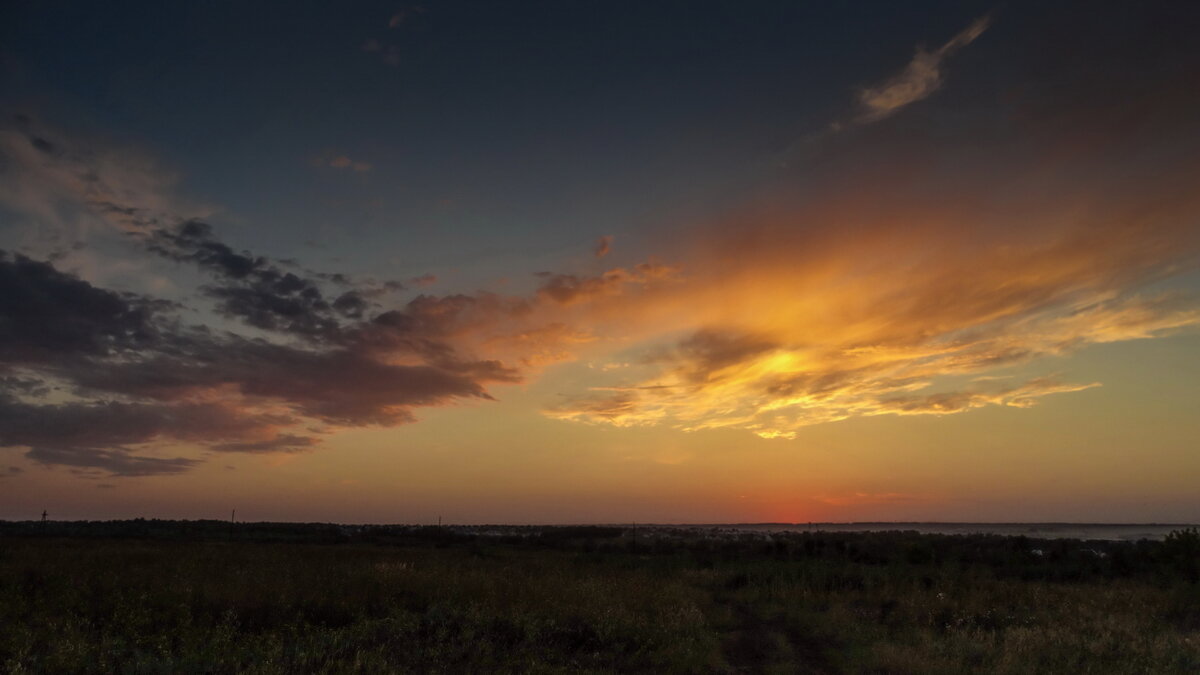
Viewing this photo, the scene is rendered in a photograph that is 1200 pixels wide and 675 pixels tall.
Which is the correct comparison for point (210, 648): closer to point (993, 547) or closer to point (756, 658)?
point (756, 658)

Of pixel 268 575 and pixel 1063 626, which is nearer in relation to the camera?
pixel 1063 626

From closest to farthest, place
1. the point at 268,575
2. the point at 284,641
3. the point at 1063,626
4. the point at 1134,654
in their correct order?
the point at 284,641 < the point at 1134,654 < the point at 1063,626 < the point at 268,575

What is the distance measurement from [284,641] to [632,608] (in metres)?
9.56

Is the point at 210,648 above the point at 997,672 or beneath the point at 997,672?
above

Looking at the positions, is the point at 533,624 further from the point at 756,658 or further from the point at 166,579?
the point at 166,579

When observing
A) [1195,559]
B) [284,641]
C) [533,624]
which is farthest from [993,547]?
[284,641]

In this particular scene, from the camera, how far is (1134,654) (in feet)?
45.9

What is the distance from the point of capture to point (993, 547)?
5262cm

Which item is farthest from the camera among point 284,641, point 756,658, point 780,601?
point 780,601

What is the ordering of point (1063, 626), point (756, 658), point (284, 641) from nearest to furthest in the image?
1. point (284, 641)
2. point (756, 658)
3. point (1063, 626)

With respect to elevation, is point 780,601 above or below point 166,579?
below

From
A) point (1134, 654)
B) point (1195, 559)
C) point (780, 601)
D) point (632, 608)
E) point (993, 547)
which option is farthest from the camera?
point (993, 547)

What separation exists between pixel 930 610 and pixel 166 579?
2297cm

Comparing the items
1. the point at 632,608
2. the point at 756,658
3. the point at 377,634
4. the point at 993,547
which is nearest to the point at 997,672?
the point at 756,658
